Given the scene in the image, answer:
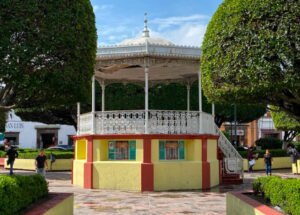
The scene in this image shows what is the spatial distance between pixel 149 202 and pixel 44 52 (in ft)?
24.6

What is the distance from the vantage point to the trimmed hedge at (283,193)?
7.37 meters

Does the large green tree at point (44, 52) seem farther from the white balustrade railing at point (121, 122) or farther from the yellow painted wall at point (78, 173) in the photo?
the yellow painted wall at point (78, 173)

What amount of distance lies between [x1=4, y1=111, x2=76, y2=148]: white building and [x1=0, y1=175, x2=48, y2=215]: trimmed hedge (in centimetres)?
4998

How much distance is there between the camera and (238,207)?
1001 cm

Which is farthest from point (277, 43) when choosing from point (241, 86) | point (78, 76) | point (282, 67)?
point (78, 76)

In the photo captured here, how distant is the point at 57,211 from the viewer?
30.6 feet

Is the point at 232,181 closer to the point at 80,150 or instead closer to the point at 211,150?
the point at 211,150

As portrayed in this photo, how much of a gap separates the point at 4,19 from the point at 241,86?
14.3 ft

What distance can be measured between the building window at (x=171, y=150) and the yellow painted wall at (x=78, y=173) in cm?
338

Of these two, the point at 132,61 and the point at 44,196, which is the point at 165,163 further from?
the point at 44,196

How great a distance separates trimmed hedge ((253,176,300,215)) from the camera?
7366 mm

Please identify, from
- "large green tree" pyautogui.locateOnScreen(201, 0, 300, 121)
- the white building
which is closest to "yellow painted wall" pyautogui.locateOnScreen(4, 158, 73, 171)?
"large green tree" pyautogui.locateOnScreen(201, 0, 300, 121)

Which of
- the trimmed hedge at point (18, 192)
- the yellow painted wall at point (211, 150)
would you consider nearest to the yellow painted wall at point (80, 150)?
the yellow painted wall at point (211, 150)

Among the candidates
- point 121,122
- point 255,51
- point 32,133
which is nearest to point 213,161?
point 121,122
